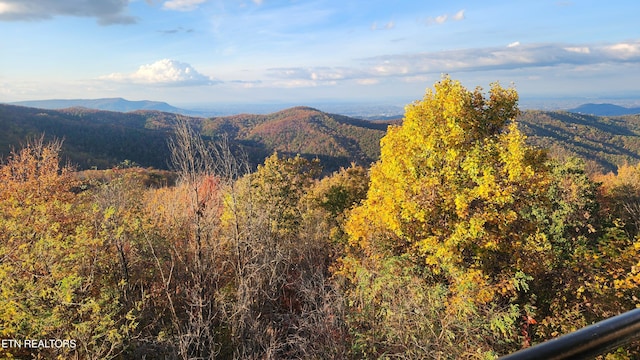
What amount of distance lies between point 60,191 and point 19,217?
9447 millimetres

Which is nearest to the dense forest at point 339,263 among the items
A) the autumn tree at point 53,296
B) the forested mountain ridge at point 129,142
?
the autumn tree at point 53,296

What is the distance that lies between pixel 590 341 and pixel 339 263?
808 inches

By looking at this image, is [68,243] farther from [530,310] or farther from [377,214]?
[530,310]

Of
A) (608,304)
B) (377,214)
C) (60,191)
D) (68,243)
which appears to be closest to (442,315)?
(377,214)

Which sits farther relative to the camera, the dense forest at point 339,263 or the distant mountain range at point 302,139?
the distant mountain range at point 302,139

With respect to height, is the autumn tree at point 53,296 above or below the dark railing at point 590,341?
below

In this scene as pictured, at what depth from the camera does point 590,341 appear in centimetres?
135

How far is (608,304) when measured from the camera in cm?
1397

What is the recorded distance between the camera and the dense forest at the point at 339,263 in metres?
10.3

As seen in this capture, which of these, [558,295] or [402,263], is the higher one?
[402,263]

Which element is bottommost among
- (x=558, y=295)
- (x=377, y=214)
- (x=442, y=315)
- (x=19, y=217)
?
(x=558, y=295)

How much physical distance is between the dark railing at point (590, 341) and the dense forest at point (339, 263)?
953 cm

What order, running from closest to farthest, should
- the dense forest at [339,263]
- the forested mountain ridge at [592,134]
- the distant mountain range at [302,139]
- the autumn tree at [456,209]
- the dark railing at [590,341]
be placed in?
the dark railing at [590,341] < the dense forest at [339,263] < the autumn tree at [456,209] < the distant mountain range at [302,139] < the forested mountain ridge at [592,134]

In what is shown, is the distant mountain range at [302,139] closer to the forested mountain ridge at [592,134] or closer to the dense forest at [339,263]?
the forested mountain ridge at [592,134]
